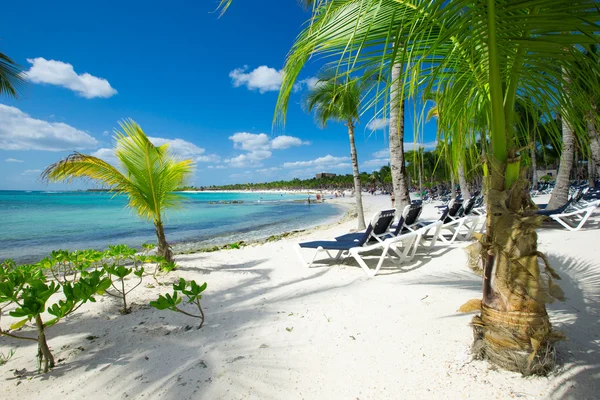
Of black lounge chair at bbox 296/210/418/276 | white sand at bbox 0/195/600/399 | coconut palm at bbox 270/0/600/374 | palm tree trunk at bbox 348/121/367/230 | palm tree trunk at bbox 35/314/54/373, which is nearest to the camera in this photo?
coconut palm at bbox 270/0/600/374

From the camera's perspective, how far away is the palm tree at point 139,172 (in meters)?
4.78

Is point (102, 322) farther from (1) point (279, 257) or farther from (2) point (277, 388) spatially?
(1) point (279, 257)

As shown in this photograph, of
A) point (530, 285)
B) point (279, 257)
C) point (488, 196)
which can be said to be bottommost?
point (279, 257)

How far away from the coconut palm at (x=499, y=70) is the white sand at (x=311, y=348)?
1.10ft

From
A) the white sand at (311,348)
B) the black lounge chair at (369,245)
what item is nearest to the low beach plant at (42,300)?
the white sand at (311,348)

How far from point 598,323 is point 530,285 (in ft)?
4.66

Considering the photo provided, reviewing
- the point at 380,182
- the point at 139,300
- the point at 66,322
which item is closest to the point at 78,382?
the point at 66,322

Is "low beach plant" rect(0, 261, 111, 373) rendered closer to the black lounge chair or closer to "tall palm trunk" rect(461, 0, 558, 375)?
"tall palm trunk" rect(461, 0, 558, 375)

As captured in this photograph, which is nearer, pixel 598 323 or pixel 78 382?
pixel 78 382

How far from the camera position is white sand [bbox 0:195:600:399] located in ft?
6.53

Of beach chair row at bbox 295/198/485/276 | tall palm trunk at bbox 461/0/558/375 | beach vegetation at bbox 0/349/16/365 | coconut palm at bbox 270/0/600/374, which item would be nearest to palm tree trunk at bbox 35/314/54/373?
beach vegetation at bbox 0/349/16/365

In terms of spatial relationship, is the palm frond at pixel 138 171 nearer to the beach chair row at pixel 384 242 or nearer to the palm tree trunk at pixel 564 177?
the beach chair row at pixel 384 242

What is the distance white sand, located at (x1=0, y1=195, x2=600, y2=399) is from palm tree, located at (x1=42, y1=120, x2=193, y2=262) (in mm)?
1723

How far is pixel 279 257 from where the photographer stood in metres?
6.48
